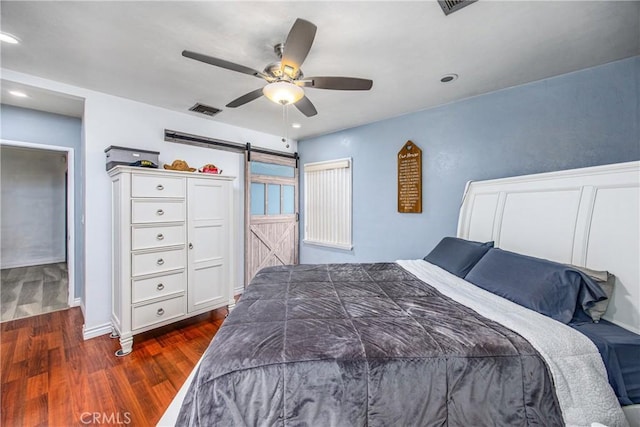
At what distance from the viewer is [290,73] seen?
165cm

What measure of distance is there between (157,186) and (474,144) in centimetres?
344

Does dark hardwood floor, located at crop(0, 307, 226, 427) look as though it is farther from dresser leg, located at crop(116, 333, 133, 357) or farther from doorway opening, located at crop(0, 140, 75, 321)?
doorway opening, located at crop(0, 140, 75, 321)

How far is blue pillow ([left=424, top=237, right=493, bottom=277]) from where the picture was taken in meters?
2.10

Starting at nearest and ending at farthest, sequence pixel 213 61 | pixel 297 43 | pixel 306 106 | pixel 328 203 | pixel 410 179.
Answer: pixel 297 43, pixel 213 61, pixel 306 106, pixel 410 179, pixel 328 203

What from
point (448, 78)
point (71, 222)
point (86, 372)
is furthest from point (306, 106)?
point (71, 222)

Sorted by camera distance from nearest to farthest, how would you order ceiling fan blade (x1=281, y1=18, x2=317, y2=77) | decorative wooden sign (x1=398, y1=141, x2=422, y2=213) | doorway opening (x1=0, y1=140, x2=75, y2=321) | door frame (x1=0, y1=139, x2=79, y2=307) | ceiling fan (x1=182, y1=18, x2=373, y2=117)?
ceiling fan blade (x1=281, y1=18, x2=317, y2=77)
ceiling fan (x1=182, y1=18, x2=373, y2=117)
decorative wooden sign (x1=398, y1=141, x2=422, y2=213)
door frame (x1=0, y1=139, x2=79, y2=307)
doorway opening (x1=0, y1=140, x2=75, y2=321)

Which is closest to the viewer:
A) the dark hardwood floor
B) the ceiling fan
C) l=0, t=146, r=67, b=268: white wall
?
the ceiling fan

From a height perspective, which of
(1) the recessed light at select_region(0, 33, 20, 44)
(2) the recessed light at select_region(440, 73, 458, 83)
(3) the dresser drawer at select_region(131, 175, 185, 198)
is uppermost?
(2) the recessed light at select_region(440, 73, 458, 83)

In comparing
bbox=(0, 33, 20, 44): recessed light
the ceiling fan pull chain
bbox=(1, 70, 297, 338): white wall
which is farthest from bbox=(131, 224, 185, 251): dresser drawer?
the ceiling fan pull chain

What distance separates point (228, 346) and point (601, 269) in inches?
90.2

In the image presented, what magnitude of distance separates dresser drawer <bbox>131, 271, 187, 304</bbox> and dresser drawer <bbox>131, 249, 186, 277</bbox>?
84mm

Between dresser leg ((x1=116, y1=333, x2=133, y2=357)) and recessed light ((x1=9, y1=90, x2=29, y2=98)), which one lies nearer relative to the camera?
dresser leg ((x1=116, y1=333, x2=133, y2=357))

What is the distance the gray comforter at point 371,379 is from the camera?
96cm

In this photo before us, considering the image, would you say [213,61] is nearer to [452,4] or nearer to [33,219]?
[452,4]
